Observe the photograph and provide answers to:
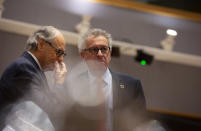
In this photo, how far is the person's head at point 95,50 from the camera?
90cm

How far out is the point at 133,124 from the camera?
92 centimetres

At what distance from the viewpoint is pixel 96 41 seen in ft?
2.97

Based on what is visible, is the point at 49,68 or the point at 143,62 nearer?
the point at 49,68

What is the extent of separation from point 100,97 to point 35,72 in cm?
19

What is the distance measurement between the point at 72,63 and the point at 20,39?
191mm

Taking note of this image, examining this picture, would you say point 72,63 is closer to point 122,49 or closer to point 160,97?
point 122,49

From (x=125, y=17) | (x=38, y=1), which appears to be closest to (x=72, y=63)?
(x=38, y=1)

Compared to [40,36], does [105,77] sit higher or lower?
lower

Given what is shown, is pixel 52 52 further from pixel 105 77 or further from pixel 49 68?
pixel 105 77

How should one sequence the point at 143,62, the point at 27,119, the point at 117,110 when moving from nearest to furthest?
the point at 27,119 < the point at 117,110 < the point at 143,62

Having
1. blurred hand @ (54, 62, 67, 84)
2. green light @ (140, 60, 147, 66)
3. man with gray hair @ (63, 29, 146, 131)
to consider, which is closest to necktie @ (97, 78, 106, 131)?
man with gray hair @ (63, 29, 146, 131)

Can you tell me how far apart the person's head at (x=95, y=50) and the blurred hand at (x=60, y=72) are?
0.06 m

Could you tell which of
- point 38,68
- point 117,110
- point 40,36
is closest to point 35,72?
point 38,68

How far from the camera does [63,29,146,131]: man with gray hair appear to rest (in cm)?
89
